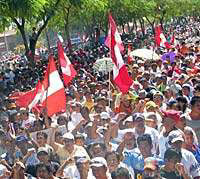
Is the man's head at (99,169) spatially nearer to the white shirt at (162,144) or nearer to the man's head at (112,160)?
the man's head at (112,160)

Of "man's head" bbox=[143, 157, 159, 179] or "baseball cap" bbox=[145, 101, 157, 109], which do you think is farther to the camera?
"baseball cap" bbox=[145, 101, 157, 109]

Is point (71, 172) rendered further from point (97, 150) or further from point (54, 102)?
point (54, 102)

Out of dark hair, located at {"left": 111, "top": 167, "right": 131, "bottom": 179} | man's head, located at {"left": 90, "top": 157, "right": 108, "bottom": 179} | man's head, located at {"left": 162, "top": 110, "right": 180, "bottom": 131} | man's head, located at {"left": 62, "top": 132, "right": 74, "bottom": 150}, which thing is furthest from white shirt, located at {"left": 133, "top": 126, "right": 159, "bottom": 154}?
dark hair, located at {"left": 111, "top": 167, "right": 131, "bottom": 179}

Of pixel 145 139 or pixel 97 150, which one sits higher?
pixel 145 139

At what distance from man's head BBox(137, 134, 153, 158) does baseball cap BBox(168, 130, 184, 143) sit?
25 cm

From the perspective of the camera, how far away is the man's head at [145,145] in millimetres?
6324

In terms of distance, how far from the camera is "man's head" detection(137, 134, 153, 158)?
6324 millimetres

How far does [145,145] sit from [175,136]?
367 millimetres

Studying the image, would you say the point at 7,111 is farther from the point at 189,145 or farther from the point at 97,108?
the point at 189,145

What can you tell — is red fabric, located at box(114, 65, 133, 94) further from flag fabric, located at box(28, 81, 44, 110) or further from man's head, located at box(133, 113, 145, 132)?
man's head, located at box(133, 113, 145, 132)

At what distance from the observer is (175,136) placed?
623cm

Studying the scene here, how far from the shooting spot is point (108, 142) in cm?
740

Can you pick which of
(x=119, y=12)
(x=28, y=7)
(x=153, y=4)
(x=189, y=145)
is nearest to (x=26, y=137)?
(x=189, y=145)

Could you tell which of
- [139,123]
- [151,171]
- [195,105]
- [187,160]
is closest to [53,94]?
[139,123]
